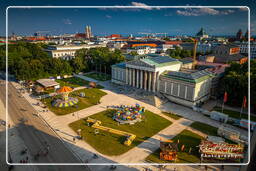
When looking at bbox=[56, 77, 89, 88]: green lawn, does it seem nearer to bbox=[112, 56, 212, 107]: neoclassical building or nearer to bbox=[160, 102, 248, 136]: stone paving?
bbox=[112, 56, 212, 107]: neoclassical building

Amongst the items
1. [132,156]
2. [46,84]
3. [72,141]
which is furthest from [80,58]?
[132,156]

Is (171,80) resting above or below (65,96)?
above

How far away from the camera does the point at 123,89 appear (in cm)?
5416

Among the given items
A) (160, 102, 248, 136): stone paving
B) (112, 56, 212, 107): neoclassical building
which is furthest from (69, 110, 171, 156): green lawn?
(112, 56, 212, 107): neoclassical building

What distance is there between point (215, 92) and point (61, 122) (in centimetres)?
4432

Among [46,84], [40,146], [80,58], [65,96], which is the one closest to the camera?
[40,146]

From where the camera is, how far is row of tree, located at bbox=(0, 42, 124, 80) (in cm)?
5759

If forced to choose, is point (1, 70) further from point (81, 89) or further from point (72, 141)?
point (72, 141)

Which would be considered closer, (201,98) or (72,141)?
(72,141)

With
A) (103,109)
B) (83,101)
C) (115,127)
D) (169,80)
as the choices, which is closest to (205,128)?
(169,80)

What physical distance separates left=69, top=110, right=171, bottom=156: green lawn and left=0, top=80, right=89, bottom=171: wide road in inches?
162

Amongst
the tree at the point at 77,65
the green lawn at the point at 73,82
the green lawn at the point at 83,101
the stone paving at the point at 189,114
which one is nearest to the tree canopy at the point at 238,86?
the stone paving at the point at 189,114

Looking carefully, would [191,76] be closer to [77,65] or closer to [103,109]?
[103,109]

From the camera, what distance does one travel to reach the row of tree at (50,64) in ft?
189
